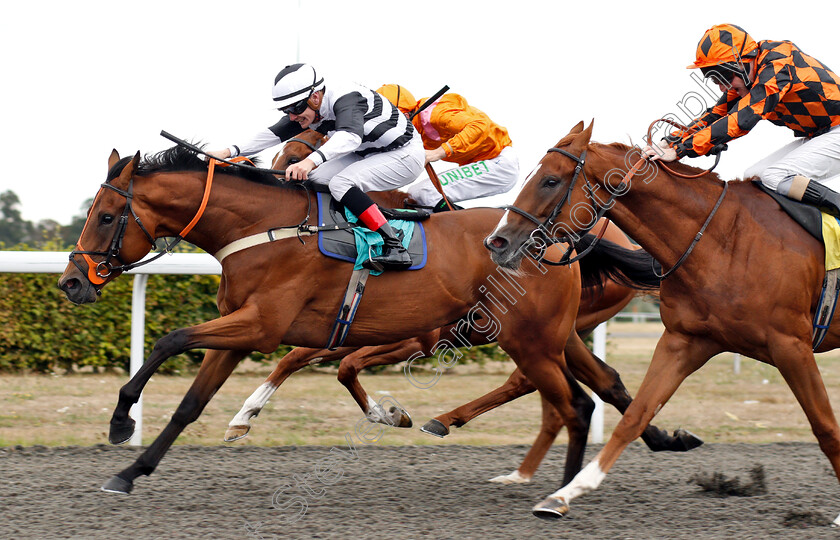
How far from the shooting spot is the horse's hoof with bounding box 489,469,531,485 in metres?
4.79

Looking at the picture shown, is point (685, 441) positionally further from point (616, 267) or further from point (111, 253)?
point (111, 253)

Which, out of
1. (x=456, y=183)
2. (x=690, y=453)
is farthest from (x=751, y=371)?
(x=456, y=183)

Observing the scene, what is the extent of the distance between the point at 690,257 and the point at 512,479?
5.42 ft

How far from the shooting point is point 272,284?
13.9 ft

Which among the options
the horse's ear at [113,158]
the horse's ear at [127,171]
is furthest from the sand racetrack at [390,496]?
the horse's ear at [113,158]

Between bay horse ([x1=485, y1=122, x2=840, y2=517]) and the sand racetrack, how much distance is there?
446 mm

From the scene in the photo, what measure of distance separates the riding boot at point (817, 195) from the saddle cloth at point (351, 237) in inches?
70.2

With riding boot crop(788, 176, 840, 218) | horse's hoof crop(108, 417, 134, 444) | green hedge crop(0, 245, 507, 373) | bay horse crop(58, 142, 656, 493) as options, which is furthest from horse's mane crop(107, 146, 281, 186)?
green hedge crop(0, 245, 507, 373)

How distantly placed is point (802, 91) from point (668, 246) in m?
0.98

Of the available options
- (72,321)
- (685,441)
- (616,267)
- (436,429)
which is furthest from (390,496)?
(72,321)

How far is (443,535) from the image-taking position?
11.9 ft

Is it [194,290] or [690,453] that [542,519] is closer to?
[690,453]

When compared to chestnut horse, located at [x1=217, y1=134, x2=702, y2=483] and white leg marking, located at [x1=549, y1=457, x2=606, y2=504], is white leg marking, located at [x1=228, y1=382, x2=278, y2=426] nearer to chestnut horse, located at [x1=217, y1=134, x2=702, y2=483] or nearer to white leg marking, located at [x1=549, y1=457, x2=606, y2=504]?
chestnut horse, located at [x1=217, y1=134, x2=702, y2=483]

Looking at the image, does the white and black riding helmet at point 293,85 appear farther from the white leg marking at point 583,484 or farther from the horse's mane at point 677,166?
the white leg marking at point 583,484
